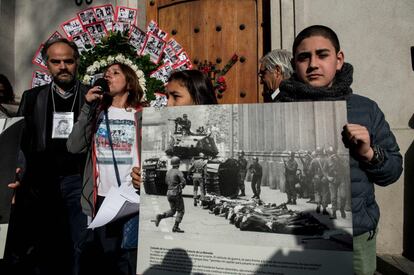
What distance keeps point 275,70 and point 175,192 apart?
189 centimetres

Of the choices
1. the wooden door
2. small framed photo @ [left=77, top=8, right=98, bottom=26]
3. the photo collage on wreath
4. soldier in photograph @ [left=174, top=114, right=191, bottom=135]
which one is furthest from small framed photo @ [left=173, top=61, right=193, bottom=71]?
soldier in photograph @ [left=174, top=114, right=191, bottom=135]

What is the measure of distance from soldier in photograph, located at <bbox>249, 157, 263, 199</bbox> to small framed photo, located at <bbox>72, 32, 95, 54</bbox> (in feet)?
10.7

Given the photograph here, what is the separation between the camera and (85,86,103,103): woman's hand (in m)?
2.53

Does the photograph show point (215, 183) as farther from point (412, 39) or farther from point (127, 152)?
point (412, 39)

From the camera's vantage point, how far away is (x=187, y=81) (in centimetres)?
224

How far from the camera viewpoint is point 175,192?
153 centimetres

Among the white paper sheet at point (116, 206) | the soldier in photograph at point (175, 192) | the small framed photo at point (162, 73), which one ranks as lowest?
the white paper sheet at point (116, 206)

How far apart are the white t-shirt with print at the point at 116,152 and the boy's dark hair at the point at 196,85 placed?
24.1 inches

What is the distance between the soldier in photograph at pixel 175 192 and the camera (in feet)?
4.99

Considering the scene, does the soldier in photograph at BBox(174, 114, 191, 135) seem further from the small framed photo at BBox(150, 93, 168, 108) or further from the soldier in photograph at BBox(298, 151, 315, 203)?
the small framed photo at BBox(150, 93, 168, 108)

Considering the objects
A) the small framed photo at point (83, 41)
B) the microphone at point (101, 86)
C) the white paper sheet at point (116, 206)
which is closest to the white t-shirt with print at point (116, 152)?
the microphone at point (101, 86)

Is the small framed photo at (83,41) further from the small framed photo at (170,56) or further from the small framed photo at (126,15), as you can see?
the small framed photo at (170,56)

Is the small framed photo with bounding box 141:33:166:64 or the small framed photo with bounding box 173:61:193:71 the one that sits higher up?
the small framed photo with bounding box 141:33:166:64

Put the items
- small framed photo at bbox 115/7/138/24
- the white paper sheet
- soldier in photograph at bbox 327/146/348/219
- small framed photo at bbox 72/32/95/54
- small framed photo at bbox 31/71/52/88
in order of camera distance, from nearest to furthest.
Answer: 1. soldier in photograph at bbox 327/146/348/219
2. the white paper sheet
3. small framed photo at bbox 72/32/95/54
4. small framed photo at bbox 115/7/138/24
5. small framed photo at bbox 31/71/52/88
